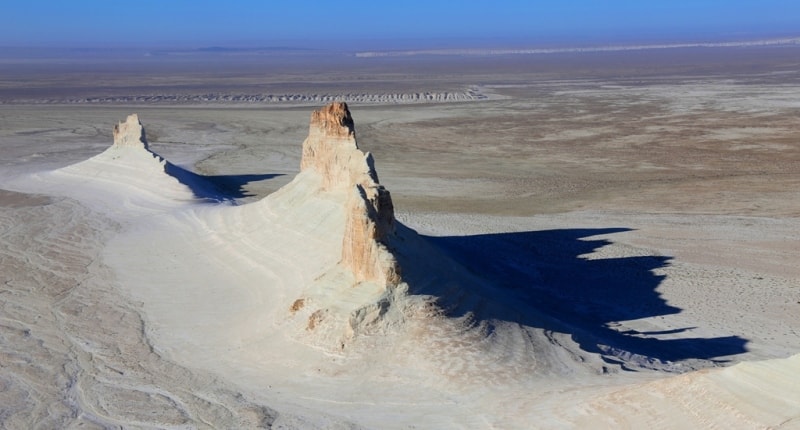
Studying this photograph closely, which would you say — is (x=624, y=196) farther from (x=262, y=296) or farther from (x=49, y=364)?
(x=49, y=364)

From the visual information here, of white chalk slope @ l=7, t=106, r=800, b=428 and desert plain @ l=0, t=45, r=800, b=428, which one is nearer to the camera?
white chalk slope @ l=7, t=106, r=800, b=428

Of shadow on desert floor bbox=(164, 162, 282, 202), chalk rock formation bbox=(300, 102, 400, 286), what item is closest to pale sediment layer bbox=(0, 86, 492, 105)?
shadow on desert floor bbox=(164, 162, 282, 202)

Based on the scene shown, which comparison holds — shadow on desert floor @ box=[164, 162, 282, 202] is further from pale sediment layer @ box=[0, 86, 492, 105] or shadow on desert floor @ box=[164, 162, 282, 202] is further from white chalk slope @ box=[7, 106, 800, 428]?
pale sediment layer @ box=[0, 86, 492, 105]

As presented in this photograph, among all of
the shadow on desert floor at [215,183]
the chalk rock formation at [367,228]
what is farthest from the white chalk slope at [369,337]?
the shadow on desert floor at [215,183]

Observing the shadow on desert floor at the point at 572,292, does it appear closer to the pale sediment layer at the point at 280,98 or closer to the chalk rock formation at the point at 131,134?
the chalk rock formation at the point at 131,134

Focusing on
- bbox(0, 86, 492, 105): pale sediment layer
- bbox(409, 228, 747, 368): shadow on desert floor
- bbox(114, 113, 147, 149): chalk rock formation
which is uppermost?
bbox(114, 113, 147, 149): chalk rock formation

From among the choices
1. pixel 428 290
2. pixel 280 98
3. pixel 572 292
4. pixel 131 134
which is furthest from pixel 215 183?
pixel 280 98

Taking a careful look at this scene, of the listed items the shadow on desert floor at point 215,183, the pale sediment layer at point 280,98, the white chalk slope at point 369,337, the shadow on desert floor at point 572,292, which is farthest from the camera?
the pale sediment layer at point 280,98
